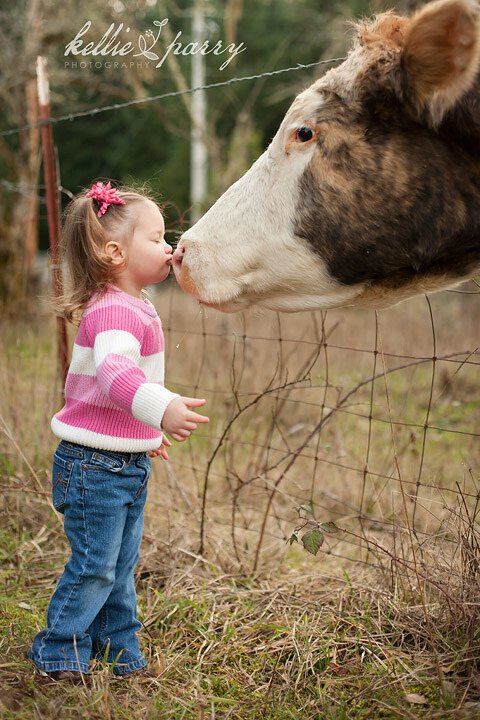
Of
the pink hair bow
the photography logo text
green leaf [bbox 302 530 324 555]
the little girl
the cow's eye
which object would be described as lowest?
green leaf [bbox 302 530 324 555]

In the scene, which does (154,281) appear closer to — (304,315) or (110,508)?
(110,508)

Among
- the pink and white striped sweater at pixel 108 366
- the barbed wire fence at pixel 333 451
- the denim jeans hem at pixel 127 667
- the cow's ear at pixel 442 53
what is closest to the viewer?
→ the cow's ear at pixel 442 53

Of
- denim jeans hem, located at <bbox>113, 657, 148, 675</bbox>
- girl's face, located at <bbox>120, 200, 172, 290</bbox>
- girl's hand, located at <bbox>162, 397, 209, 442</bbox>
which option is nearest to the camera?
girl's hand, located at <bbox>162, 397, 209, 442</bbox>

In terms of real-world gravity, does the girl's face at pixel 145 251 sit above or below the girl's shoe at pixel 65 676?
above

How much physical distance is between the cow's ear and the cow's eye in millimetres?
358

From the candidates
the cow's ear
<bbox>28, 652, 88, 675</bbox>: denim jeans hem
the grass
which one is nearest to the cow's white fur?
the cow's ear

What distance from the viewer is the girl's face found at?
2521mm

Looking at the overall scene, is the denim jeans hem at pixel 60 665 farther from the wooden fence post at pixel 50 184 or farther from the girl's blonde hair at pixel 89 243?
the wooden fence post at pixel 50 184

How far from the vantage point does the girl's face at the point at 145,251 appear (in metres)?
2.52

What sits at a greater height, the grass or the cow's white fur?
the cow's white fur

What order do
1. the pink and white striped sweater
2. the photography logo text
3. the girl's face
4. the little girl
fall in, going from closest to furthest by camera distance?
the pink and white striped sweater → the little girl → the girl's face → the photography logo text

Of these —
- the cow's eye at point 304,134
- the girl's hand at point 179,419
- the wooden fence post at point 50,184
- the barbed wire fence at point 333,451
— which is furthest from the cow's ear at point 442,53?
the wooden fence post at point 50,184

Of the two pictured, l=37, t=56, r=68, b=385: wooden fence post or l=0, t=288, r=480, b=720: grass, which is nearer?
l=0, t=288, r=480, b=720: grass

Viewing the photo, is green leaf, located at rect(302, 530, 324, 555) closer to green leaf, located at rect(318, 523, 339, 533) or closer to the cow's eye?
green leaf, located at rect(318, 523, 339, 533)
